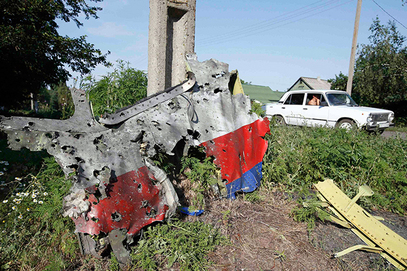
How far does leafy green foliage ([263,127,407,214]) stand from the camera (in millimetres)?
3980

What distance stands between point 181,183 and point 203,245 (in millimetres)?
1044

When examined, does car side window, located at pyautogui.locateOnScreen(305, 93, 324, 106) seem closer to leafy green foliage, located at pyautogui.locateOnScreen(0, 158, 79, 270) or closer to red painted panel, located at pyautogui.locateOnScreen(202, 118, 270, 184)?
red painted panel, located at pyautogui.locateOnScreen(202, 118, 270, 184)

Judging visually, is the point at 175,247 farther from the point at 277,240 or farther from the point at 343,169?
the point at 343,169

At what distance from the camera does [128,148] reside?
9.11 ft

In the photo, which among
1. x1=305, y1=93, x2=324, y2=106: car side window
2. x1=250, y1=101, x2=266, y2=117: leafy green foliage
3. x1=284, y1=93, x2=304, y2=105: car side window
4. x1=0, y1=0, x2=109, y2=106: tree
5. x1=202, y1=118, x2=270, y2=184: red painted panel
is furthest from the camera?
x1=284, y1=93, x2=304, y2=105: car side window

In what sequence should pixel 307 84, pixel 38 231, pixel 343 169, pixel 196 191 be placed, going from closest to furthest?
pixel 38 231 < pixel 196 191 < pixel 343 169 < pixel 307 84

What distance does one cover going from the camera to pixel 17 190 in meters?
3.38

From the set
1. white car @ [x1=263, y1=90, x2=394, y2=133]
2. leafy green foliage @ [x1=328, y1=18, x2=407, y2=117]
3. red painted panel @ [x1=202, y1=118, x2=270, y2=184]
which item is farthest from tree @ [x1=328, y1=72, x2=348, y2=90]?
red painted panel @ [x1=202, y1=118, x2=270, y2=184]

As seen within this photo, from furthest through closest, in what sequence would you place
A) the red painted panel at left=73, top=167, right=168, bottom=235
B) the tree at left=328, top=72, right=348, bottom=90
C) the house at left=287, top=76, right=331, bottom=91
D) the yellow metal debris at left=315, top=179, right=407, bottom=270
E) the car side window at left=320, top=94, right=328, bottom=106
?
the house at left=287, top=76, right=331, bottom=91 < the tree at left=328, top=72, right=348, bottom=90 < the car side window at left=320, top=94, right=328, bottom=106 < the yellow metal debris at left=315, top=179, right=407, bottom=270 < the red painted panel at left=73, top=167, right=168, bottom=235

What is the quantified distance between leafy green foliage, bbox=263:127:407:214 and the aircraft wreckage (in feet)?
2.53

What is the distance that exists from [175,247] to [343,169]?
3202mm

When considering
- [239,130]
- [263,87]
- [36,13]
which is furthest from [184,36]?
[263,87]

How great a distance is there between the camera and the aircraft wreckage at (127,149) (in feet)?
7.91

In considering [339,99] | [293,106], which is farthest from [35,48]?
[339,99]
